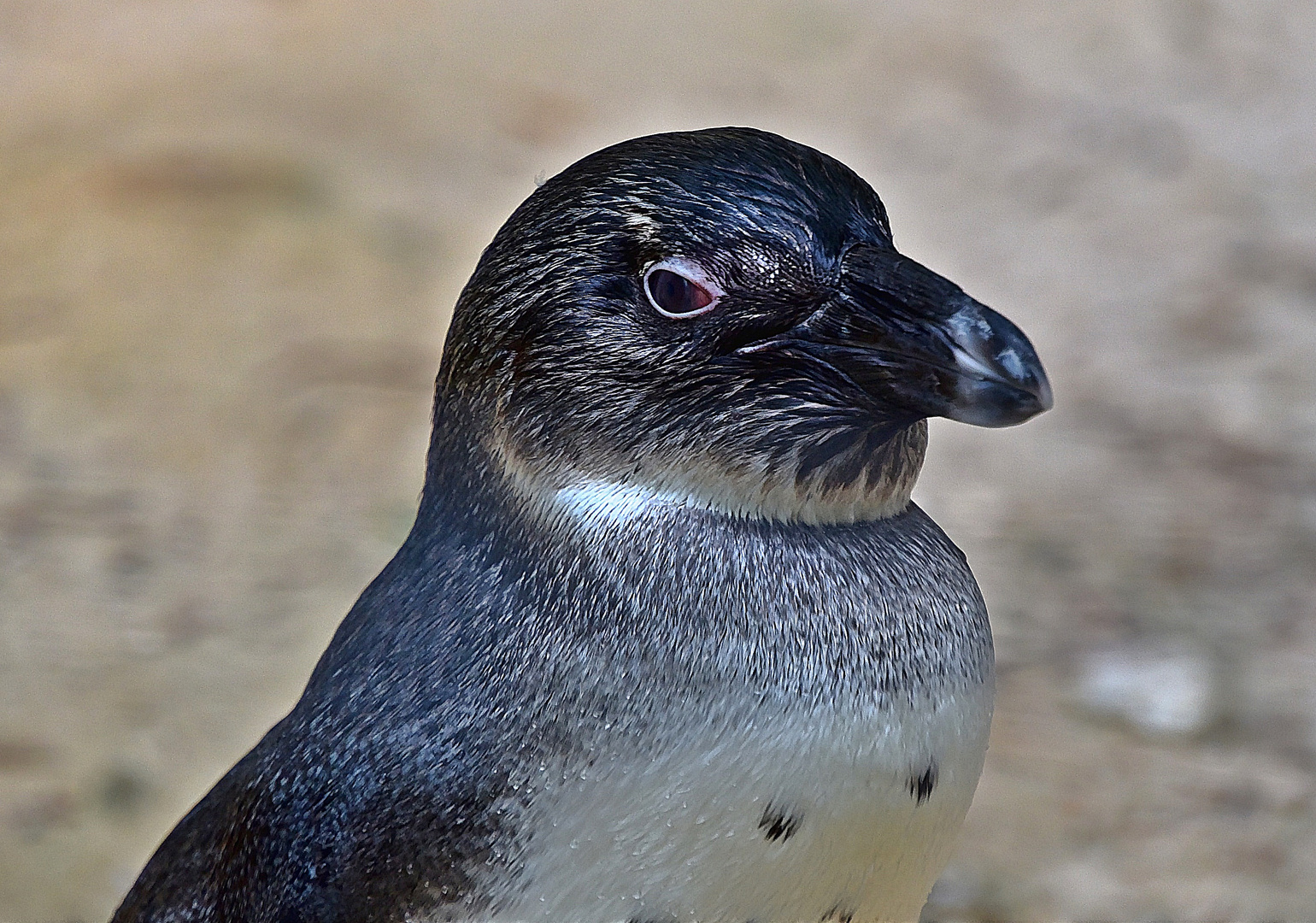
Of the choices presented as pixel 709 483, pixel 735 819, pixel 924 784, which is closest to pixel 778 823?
pixel 735 819

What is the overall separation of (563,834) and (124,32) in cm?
601

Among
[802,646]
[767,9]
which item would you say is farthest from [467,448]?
[767,9]

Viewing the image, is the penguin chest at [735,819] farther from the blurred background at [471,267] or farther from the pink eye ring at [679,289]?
the blurred background at [471,267]

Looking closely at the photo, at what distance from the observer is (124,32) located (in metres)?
6.59

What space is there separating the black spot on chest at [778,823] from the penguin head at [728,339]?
29 cm

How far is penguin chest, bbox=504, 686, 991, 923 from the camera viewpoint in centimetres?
143

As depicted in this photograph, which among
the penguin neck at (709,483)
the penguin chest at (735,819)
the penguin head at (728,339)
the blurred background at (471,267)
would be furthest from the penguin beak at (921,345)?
the blurred background at (471,267)

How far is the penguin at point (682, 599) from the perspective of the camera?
1438 millimetres

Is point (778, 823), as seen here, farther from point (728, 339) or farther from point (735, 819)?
point (728, 339)

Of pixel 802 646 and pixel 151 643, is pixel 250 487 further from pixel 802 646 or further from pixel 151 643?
pixel 802 646

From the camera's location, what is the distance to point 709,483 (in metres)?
1.50

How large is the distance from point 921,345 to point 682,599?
0.33m

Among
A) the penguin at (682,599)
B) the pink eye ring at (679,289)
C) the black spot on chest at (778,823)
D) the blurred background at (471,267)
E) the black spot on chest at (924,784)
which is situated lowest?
the black spot on chest at (778,823)

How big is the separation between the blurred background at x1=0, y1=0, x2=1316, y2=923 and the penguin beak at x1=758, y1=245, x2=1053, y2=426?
0.64 meters
